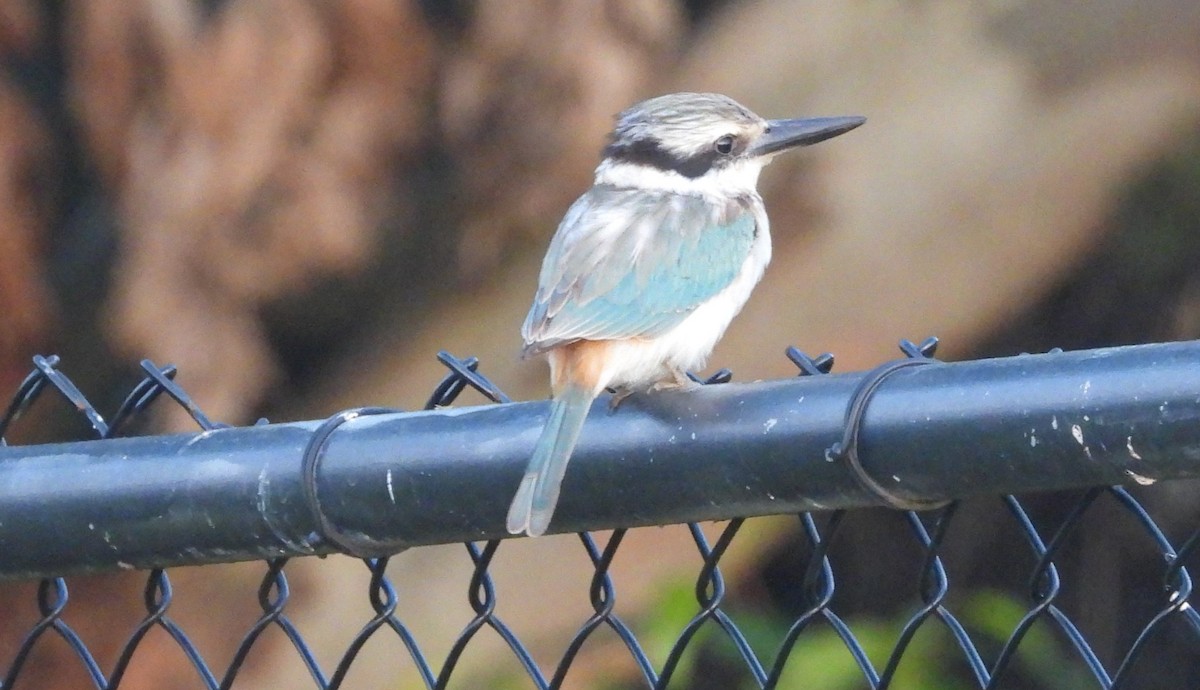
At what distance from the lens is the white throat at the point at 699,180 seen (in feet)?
10.7

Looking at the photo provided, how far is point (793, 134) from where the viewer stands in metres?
3.17

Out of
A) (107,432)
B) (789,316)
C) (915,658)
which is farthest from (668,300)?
(789,316)

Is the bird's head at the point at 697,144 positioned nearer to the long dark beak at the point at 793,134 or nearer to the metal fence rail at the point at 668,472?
the long dark beak at the point at 793,134

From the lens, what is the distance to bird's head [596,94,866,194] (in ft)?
10.6

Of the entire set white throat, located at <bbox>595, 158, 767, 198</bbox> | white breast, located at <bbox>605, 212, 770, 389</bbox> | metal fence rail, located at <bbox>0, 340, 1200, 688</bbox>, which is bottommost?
metal fence rail, located at <bbox>0, 340, 1200, 688</bbox>

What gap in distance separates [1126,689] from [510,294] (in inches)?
90.3

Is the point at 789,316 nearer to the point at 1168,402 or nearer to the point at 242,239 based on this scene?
the point at 242,239

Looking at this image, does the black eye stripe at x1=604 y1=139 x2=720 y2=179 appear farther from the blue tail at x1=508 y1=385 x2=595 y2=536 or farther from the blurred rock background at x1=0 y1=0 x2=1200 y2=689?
the blue tail at x1=508 y1=385 x2=595 y2=536

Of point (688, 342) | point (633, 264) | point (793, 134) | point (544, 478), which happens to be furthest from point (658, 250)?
point (544, 478)

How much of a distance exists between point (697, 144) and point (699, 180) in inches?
3.0

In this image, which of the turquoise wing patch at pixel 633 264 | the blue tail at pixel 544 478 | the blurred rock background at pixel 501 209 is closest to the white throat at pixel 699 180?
the turquoise wing patch at pixel 633 264

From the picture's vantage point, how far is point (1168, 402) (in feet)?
4.25

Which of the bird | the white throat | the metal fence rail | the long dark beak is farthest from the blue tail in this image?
the white throat

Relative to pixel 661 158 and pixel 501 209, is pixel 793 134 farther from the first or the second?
pixel 501 209
